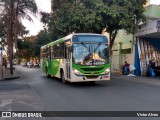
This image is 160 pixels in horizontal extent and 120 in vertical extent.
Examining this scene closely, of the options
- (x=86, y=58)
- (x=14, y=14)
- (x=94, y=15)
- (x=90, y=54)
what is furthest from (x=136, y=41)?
(x=86, y=58)

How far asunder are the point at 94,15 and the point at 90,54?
9661mm

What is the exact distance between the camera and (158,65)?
2970 centimetres

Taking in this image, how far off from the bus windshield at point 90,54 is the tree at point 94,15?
879cm

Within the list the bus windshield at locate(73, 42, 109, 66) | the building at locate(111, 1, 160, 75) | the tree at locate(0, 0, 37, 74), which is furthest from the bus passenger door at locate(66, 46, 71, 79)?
the tree at locate(0, 0, 37, 74)

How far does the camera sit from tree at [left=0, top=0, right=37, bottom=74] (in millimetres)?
28234

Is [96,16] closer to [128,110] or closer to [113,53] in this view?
[113,53]

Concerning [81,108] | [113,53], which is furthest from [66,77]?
[113,53]

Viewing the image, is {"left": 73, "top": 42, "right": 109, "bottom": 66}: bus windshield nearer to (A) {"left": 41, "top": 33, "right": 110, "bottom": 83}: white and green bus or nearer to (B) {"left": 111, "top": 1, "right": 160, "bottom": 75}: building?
(A) {"left": 41, "top": 33, "right": 110, "bottom": 83}: white and green bus

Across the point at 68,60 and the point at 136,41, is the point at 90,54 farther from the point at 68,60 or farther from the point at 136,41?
the point at 136,41

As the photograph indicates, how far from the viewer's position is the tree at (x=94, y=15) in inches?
1024

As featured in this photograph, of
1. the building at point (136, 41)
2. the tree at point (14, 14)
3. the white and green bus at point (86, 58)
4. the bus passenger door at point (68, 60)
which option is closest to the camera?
the white and green bus at point (86, 58)

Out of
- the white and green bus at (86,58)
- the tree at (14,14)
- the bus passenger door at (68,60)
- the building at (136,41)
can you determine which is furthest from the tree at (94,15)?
the white and green bus at (86,58)

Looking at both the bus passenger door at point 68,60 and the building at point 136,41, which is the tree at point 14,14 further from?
the bus passenger door at point 68,60

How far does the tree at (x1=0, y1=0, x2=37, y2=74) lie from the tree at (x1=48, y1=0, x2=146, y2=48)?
97.4 inches
